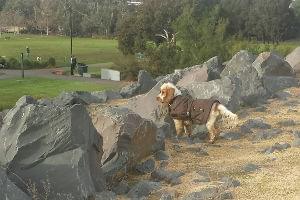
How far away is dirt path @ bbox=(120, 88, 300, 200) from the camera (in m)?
9.73

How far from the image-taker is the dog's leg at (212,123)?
43.9ft

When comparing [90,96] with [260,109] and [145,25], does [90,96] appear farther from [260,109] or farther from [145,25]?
Result: [145,25]

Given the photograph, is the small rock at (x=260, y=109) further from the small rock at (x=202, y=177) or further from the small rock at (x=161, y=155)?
the small rock at (x=202, y=177)

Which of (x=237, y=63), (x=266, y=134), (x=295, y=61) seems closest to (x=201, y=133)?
(x=266, y=134)

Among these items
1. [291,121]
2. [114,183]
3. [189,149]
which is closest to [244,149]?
[189,149]

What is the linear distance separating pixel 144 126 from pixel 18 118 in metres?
3.32

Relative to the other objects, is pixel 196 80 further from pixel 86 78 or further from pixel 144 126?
pixel 86 78

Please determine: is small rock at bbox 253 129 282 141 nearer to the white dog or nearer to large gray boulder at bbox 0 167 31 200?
the white dog

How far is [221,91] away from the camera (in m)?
16.7

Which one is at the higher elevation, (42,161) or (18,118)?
(18,118)

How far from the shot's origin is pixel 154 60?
1699 inches

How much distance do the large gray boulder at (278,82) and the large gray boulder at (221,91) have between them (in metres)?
4.50

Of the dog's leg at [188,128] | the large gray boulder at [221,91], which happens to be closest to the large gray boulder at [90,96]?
the large gray boulder at [221,91]

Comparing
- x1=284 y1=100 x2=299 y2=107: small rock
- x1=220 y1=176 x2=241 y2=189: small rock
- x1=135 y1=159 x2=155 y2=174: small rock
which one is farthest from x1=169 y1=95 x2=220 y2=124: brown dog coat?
x1=284 y1=100 x2=299 y2=107: small rock
